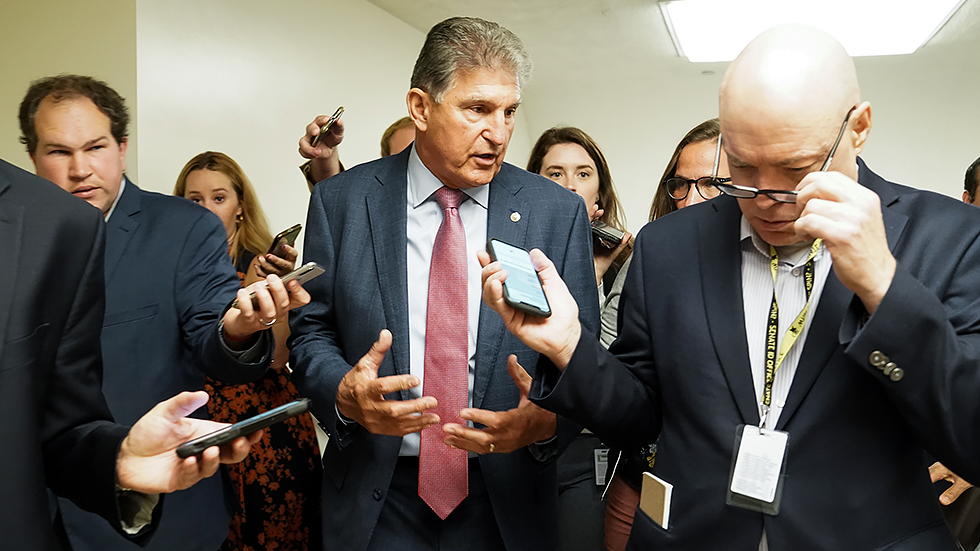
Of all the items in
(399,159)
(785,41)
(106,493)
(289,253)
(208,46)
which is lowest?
(106,493)

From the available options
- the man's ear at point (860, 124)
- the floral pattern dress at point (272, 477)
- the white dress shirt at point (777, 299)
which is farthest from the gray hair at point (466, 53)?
the floral pattern dress at point (272, 477)

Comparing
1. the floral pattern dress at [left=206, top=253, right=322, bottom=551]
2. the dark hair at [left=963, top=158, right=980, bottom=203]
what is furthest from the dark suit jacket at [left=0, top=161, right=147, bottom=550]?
the dark hair at [left=963, top=158, right=980, bottom=203]

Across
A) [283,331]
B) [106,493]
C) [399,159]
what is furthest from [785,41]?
[283,331]

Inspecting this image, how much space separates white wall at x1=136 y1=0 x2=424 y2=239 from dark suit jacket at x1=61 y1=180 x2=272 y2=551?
72.6 inches

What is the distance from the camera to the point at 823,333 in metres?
1.50

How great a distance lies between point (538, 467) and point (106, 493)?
3.48ft

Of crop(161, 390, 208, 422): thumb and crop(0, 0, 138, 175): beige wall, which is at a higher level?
crop(0, 0, 138, 175): beige wall

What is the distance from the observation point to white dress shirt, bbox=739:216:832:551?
1547 millimetres

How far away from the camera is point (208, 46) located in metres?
4.63

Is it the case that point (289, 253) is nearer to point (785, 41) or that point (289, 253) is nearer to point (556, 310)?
point (556, 310)

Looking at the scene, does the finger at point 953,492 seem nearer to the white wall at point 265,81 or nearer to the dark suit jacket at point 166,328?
the dark suit jacket at point 166,328

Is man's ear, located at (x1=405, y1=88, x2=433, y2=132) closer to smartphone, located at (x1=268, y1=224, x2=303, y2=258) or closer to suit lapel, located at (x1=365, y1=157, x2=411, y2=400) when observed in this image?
suit lapel, located at (x1=365, y1=157, x2=411, y2=400)

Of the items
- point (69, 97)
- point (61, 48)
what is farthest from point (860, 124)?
point (61, 48)

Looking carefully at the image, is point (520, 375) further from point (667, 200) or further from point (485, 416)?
point (667, 200)
